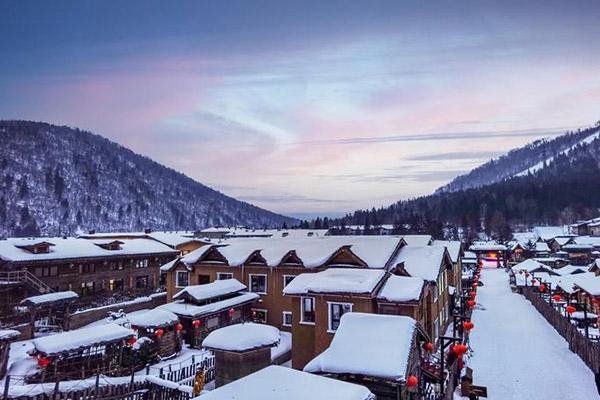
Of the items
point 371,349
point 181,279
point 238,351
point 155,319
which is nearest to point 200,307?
point 155,319

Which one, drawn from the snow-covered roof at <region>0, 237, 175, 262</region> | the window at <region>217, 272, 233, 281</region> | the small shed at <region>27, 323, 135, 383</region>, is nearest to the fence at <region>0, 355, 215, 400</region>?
the small shed at <region>27, 323, 135, 383</region>

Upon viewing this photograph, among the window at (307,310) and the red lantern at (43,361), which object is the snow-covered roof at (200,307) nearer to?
the window at (307,310)

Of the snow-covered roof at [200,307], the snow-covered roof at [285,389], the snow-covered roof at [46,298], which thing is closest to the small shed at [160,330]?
the snow-covered roof at [200,307]

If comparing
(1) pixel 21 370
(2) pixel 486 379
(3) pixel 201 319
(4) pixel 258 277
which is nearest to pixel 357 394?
(2) pixel 486 379

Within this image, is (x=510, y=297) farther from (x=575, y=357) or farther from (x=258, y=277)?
(x=258, y=277)

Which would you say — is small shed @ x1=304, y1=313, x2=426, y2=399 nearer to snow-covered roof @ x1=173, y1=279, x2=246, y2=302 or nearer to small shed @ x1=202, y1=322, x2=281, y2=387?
small shed @ x1=202, y1=322, x2=281, y2=387
